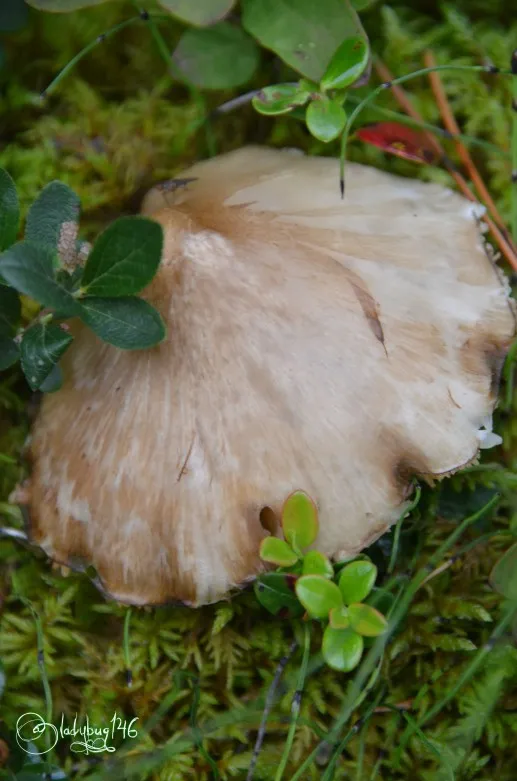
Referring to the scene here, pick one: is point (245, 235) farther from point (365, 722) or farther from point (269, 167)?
point (365, 722)

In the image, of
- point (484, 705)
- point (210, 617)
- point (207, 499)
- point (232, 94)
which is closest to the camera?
point (207, 499)

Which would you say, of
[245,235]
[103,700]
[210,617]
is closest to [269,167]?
[245,235]

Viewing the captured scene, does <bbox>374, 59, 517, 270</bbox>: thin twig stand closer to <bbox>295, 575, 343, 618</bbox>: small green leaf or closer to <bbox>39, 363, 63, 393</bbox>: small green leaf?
<bbox>295, 575, 343, 618</bbox>: small green leaf

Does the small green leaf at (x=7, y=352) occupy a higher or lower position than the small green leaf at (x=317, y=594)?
higher

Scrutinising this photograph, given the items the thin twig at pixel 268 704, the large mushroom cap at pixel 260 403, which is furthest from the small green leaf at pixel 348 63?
the thin twig at pixel 268 704

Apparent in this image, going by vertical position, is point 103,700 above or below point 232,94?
below

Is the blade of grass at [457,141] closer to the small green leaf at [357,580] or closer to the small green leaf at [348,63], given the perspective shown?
the small green leaf at [348,63]
